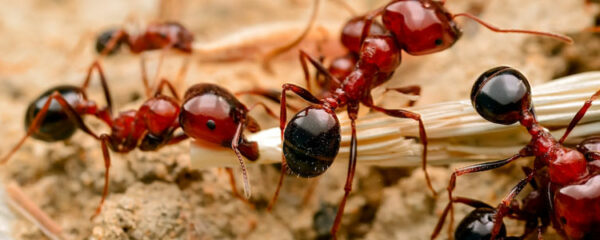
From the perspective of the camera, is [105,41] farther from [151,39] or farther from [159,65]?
[159,65]

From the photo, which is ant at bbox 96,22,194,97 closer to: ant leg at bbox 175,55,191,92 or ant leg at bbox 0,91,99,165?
ant leg at bbox 175,55,191,92

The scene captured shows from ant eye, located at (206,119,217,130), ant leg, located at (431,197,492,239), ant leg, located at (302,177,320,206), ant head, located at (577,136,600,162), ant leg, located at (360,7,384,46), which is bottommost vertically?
ant leg, located at (302,177,320,206)

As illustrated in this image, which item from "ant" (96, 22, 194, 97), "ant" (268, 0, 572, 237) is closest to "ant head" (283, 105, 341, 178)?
"ant" (268, 0, 572, 237)

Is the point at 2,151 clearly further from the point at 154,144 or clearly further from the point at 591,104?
the point at 591,104

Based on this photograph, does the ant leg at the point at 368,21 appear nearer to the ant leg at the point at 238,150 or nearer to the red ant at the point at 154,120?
the red ant at the point at 154,120

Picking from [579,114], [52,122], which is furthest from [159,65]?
[579,114]
